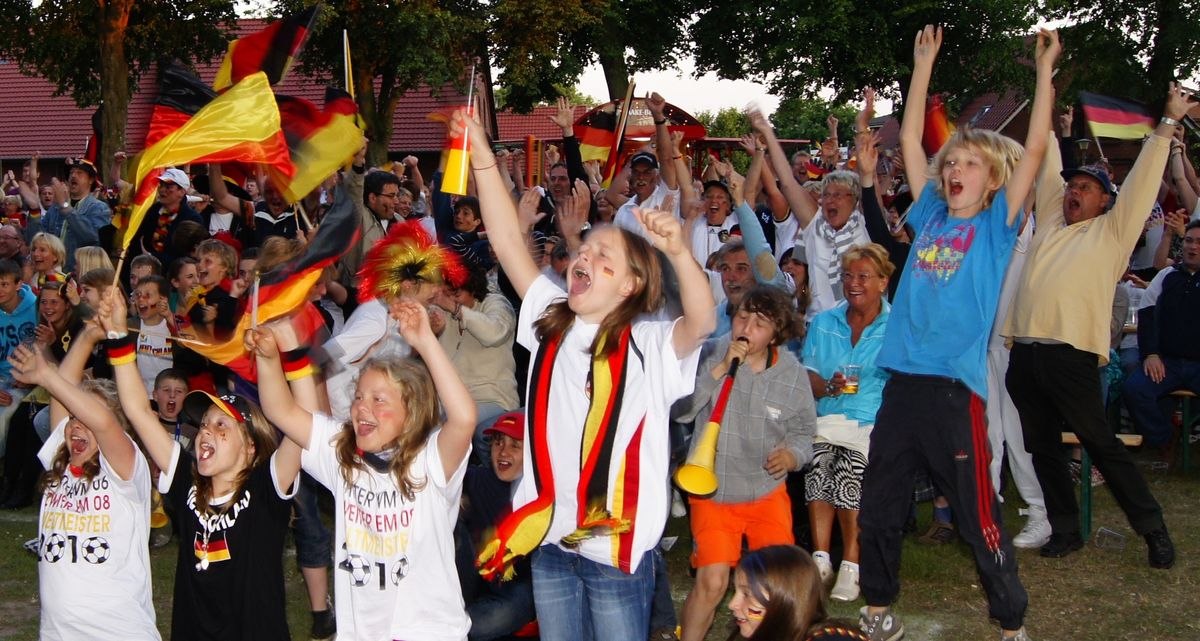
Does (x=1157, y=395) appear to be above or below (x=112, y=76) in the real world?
below

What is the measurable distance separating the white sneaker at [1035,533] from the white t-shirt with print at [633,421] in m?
3.81

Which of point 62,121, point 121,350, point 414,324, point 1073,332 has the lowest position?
point 1073,332

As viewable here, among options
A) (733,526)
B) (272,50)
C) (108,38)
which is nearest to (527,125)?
(108,38)

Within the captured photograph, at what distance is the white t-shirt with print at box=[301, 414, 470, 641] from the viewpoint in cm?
383

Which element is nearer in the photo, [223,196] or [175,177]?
[223,196]

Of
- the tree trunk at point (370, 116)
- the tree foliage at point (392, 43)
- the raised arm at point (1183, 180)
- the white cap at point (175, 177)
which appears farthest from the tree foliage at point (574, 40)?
the raised arm at point (1183, 180)

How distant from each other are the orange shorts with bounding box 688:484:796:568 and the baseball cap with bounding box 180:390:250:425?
198 centimetres

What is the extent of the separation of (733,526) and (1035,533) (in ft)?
7.84

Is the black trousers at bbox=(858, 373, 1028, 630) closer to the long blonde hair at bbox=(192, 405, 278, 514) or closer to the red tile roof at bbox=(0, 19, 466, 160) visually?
the long blonde hair at bbox=(192, 405, 278, 514)

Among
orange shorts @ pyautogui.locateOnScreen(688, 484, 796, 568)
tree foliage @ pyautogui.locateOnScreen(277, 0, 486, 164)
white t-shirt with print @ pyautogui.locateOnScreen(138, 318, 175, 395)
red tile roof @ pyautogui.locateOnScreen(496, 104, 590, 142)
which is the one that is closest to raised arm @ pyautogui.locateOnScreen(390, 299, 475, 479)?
orange shorts @ pyautogui.locateOnScreen(688, 484, 796, 568)

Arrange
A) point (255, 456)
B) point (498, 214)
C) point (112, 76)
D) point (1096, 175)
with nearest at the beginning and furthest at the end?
point (498, 214)
point (255, 456)
point (1096, 175)
point (112, 76)

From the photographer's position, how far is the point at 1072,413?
6.10m

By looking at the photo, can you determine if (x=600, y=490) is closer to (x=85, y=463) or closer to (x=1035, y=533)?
(x=85, y=463)

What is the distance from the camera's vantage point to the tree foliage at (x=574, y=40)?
104 ft
